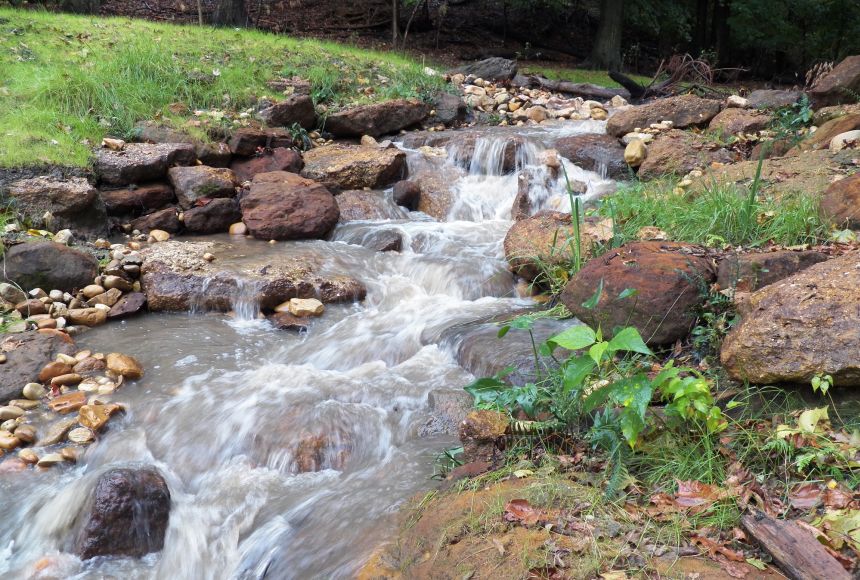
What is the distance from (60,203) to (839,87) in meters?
8.21

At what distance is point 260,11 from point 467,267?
13.6 metres

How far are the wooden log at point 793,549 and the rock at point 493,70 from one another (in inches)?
443

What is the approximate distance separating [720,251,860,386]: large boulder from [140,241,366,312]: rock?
3657mm

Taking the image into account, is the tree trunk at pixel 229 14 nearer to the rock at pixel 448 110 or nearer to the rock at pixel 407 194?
the rock at pixel 448 110

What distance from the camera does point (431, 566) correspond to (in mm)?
2594

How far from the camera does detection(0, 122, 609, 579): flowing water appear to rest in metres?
3.34

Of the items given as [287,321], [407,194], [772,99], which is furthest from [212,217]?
[772,99]

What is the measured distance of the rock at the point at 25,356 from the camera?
15.0ft

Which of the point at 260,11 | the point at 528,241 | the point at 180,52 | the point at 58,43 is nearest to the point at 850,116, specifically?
the point at 528,241

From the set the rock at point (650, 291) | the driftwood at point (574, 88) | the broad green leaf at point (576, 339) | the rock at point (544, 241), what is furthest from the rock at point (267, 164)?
the driftwood at point (574, 88)

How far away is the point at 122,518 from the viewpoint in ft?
11.2

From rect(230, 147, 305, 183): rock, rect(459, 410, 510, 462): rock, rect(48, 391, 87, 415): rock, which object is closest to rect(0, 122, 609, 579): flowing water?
rect(48, 391, 87, 415): rock

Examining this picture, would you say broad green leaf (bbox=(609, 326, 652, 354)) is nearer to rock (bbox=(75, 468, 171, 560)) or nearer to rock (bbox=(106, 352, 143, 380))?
rock (bbox=(75, 468, 171, 560))

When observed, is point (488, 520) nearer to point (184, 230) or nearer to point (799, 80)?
point (184, 230)
